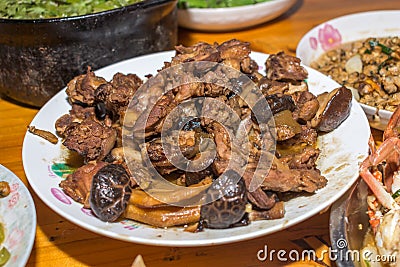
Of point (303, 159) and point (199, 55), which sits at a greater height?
point (199, 55)

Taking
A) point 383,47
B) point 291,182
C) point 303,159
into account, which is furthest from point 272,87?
point 383,47

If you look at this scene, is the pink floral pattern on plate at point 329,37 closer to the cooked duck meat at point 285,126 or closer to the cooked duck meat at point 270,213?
the cooked duck meat at point 285,126

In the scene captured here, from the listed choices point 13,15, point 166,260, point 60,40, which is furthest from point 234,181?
point 13,15

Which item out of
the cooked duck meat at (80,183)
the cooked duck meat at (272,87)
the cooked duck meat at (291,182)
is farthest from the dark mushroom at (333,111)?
the cooked duck meat at (80,183)

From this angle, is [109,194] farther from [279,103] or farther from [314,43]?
[314,43]

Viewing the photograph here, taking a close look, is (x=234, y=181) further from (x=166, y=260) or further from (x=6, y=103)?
(x=6, y=103)

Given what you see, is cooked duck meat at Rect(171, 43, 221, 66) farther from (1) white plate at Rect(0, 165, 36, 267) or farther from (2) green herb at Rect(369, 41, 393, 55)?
(2) green herb at Rect(369, 41, 393, 55)

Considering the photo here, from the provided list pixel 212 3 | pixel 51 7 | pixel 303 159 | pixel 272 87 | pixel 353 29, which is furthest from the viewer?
pixel 212 3

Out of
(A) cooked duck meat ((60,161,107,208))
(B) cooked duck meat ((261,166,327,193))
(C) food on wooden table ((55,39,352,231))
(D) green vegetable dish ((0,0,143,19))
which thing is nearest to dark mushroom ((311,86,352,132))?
(C) food on wooden table ((55,39,352,231))
